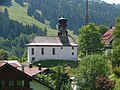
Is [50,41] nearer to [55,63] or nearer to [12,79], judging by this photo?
[55,63]

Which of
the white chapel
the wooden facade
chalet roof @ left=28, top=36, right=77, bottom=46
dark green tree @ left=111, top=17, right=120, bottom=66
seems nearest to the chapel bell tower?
the white chapel

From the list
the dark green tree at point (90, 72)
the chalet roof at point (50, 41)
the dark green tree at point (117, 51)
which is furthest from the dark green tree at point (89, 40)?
the dark green tree at point (90, 72)

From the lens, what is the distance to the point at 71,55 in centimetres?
9538

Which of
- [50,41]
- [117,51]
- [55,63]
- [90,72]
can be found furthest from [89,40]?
[90,72]

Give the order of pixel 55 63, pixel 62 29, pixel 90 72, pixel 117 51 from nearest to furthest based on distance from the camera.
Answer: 1. pixel 90 72
2. pixel 117 51
3. pixel 55 63
4. pixel 62 29

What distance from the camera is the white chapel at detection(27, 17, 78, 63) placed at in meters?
94.0

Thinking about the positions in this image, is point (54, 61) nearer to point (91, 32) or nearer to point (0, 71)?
point (91, 32)

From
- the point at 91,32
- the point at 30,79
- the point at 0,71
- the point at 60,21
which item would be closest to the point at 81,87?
the point at 30,79

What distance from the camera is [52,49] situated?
9475 centimetres

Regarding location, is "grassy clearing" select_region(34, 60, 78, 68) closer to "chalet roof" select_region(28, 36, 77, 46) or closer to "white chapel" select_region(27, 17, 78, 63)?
"white chapel" select_region(27, 17, 78, 63)

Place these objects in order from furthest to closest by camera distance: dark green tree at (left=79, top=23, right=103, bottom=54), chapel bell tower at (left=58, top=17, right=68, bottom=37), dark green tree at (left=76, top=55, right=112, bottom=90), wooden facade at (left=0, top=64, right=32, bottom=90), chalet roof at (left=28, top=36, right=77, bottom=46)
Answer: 1. chapel bell tower at (left=58, top=17, right=68, bottom=37)
2. chalet roof at (left=28, top=36, right=77, bottom=46)
3. dark green tree at (left=79, top=23, right=103, bottom=54)
4. dark green tree at (left=76, top=55, right=112, bottom=90)
5. wooden facade at (left=0, top=64, right=32, bottom=90)

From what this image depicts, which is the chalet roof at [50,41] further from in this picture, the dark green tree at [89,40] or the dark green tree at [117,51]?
the dark green tree at [117,51]

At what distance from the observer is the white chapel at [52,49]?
3701 inches

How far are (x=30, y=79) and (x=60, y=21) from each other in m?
44.6
